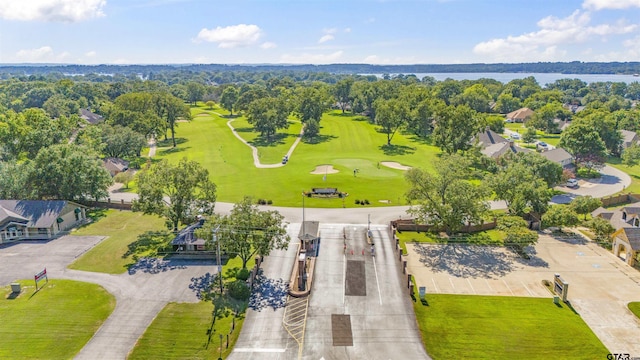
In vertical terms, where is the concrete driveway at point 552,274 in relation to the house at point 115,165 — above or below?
below

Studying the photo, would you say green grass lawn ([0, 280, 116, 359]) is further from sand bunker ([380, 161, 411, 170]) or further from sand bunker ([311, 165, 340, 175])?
sand bunker ([380, 161, 411, 170])

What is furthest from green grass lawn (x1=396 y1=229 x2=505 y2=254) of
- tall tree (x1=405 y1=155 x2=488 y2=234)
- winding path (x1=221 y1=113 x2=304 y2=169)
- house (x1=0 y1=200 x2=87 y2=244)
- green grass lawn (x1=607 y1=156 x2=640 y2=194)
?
house (x1=0 y1=200 x2=87 y2=244)

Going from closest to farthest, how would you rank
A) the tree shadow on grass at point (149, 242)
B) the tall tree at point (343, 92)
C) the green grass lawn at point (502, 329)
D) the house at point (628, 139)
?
the green grass lawn at point (502, 329) < the tree shadow on grass at point (149, 242) < the house at point (628, 139) < the tall tree at point (343, 92)

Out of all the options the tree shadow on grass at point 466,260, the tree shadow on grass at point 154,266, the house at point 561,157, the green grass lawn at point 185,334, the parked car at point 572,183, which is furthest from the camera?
the house at point 561,157

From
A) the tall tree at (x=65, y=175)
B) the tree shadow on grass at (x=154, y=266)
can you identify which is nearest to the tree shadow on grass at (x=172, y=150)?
the tall tree at (x=65, y=175)

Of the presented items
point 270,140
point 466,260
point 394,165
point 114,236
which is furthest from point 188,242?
point 270,140

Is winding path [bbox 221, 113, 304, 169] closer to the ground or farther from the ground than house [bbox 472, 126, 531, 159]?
closer to the ground

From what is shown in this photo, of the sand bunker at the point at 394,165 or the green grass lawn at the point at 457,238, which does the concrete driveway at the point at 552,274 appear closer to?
the green grass lawn at the point at 457,238
